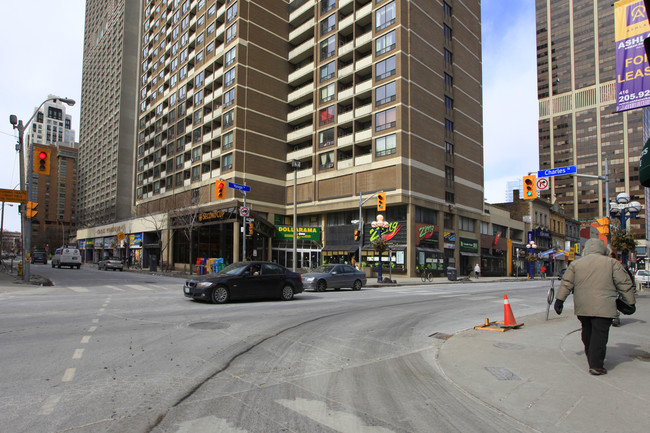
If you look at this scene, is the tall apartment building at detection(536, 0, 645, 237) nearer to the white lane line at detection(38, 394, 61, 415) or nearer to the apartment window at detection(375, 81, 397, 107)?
the apartment window at detection(375, 81, 397, 107)

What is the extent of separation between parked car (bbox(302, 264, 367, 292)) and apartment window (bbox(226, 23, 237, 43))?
36.9m

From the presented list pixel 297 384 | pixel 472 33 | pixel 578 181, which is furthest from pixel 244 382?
pixel 578 181

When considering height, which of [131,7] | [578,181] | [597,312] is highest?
[131,7]

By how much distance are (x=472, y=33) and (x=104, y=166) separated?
306 feet

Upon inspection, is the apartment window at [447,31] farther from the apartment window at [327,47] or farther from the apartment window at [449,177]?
the apartment window at [449,177]

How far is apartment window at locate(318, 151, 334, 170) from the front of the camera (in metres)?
44.1

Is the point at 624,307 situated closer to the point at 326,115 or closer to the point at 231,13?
the point at 326,115

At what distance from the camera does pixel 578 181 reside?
390 ft

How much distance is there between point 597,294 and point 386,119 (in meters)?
35.6

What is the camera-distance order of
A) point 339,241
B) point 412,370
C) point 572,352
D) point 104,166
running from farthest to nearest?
1. point 104,166
2. point 339,241
3. point 572,352
4. point 412,370

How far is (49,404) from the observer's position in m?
4.25

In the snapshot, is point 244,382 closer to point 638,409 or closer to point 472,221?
point 638,409

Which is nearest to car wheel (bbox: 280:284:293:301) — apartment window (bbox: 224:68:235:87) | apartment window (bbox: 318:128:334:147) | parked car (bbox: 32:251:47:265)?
apartment window (bbox: 318:128:334:147)

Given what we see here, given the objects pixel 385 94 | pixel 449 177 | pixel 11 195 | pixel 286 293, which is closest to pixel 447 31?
pixel 385 94
